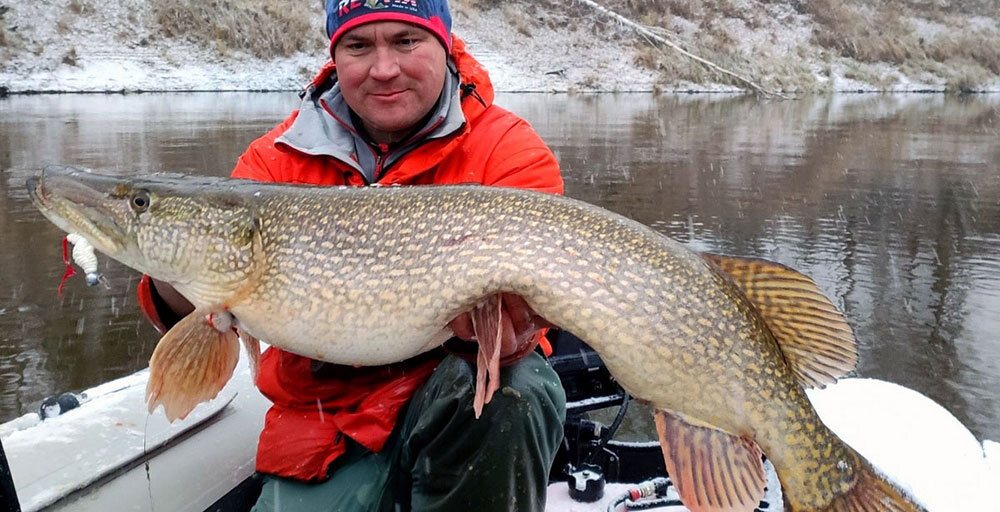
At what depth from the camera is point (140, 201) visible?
83.7 inches

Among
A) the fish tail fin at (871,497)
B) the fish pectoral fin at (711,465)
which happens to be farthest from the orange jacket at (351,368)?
the fish tail fin at (871,497)

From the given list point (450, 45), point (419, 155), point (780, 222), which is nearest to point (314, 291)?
point (419, 155)

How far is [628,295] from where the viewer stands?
184cm

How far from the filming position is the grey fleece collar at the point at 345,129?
8.14 ft

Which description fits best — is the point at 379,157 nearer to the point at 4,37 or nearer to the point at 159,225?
the point at 159,225

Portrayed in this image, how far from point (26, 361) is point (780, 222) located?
6.96m

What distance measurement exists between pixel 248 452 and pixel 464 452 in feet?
3.11

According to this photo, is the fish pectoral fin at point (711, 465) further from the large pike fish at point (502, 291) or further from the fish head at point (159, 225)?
the fish head at point (159, 225)

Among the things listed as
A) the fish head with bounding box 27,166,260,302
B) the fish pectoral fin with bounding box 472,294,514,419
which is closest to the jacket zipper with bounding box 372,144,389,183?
the fish head with bounding box 27,166,260,302

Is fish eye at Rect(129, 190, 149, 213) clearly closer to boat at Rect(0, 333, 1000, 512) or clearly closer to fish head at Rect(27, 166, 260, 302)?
fish head at Rect(27, 166, 260, 302)

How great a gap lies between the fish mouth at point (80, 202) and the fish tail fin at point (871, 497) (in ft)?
6.55

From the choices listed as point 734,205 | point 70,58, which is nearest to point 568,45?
point 70,58

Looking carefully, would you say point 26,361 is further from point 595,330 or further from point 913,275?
point 913,275

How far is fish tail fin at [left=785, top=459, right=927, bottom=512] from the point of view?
1.83m
